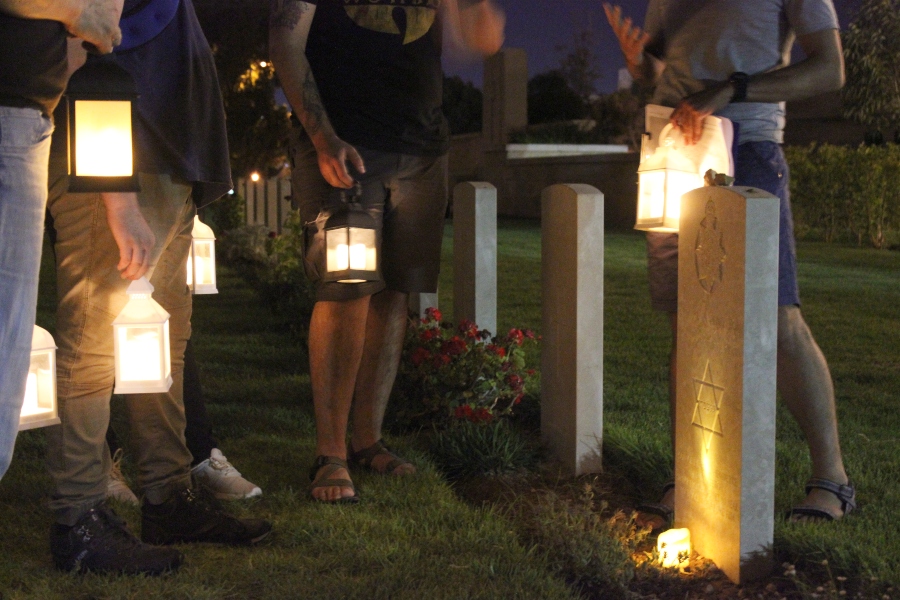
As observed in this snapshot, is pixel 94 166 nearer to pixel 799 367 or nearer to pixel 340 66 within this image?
pixel 340 66

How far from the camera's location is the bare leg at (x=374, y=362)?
3961 millimetres

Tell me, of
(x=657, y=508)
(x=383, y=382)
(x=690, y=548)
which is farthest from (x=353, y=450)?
(x=690, y=548)

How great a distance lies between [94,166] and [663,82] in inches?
77.2

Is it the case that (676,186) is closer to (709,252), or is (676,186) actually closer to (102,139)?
(709,252)

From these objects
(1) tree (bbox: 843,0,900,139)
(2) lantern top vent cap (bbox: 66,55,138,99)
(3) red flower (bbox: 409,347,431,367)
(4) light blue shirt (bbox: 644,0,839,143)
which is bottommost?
(3) red flower (bbox: 409,347,431,367)

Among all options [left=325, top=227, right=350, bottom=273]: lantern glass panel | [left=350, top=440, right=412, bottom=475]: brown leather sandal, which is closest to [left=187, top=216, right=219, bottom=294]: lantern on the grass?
[left=325, top=227, right=350, bottom=273]: lantern glass panel

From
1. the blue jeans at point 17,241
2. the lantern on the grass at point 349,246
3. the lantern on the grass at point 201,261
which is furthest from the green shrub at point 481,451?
the blue jeans at point 17,241

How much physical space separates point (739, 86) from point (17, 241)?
2.14m

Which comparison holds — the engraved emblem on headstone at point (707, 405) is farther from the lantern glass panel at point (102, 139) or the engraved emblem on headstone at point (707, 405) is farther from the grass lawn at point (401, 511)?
the lantern glass panel at point (102, 139)

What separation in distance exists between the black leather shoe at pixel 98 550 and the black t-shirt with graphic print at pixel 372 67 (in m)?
1.60

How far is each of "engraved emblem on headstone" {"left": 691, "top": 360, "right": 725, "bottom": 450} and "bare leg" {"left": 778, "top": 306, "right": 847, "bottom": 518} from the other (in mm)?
456

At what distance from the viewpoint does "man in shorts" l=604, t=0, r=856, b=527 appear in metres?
3.19

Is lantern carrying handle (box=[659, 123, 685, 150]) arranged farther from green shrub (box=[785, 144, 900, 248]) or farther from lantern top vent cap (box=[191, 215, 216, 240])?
green shrub (box=[785, 144, 900, 248])

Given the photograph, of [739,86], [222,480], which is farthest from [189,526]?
[739,86]
